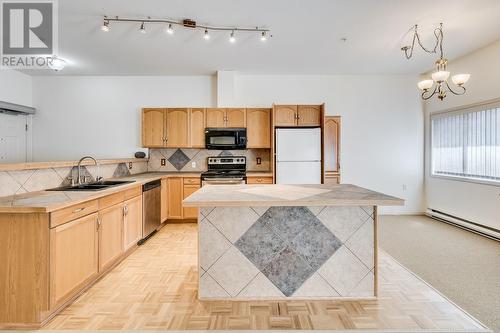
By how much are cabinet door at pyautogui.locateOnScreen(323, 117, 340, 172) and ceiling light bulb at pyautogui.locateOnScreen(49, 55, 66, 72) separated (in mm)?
4627

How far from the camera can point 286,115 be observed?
16.0ft

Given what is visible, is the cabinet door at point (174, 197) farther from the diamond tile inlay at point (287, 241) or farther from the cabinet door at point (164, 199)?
the diamond tile inlay at point (287, 241)

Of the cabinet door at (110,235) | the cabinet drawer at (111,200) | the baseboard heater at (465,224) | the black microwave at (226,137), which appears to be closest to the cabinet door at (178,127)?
the black microwave at (226,137)

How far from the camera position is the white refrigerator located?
476 cm

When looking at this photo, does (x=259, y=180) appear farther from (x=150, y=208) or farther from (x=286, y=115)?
(x=150, y=208)

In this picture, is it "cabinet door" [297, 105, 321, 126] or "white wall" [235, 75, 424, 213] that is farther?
"white wall" [235, 75, 424, 213]

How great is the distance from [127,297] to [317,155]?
11.6ft

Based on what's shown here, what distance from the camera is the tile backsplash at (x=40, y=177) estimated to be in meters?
2.35

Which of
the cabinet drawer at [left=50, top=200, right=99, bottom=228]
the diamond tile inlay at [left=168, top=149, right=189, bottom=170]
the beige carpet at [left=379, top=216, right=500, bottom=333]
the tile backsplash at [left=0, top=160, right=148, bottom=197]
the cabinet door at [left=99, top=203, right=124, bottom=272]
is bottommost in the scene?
the beige carpet at [left=379, top=216, right=500, bottom=333]

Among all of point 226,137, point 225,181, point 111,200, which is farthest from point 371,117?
point 111,200

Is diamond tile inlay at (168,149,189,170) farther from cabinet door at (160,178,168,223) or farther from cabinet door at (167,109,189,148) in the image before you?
cabinet door at (160,178,168,223)

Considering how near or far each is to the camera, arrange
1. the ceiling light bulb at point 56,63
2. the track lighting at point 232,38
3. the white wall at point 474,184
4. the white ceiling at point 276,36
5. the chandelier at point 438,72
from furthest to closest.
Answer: the ceiling light bulb at point 56,63
the white wall at point 474,184
the track lighting at point 232,38
the chandelier at point 438,72
the white ceiling at point 276,36

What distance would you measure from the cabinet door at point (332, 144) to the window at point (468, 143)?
1.94 metres

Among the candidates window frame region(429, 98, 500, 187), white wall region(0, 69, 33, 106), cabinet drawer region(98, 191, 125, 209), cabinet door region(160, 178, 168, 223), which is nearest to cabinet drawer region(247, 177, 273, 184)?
cabinet door region(160, 178, 168, 223)
